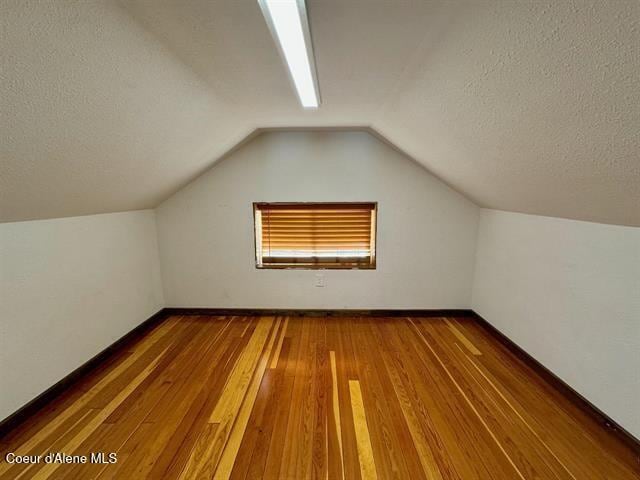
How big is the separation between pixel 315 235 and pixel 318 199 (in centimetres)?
40

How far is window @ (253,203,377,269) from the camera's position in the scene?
113 inches

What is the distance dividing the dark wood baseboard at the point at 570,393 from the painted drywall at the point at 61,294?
343 centimetres

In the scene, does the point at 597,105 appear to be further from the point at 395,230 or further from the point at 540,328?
the point at 395,230

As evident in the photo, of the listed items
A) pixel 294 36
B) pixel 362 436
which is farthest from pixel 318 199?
pixel 362 436

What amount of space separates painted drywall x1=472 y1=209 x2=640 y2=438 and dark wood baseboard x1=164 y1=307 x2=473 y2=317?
Answer: 0.55 metres

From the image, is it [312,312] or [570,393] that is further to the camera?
[312,312]

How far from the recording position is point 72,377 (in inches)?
74.2

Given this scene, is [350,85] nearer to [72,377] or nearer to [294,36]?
[294,36]

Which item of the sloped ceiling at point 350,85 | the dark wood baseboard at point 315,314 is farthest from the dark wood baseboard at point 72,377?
the sloped ceiling at point 350,85

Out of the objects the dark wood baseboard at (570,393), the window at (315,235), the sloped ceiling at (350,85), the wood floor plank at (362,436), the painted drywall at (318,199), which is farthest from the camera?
the window at (315,235)

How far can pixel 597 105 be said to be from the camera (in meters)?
0.84

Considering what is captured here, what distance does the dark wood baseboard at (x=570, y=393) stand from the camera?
1414mm

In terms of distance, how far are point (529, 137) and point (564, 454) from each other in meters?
1.63

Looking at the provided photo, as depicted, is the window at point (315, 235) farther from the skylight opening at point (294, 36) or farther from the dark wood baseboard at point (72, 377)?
the skylight opening at point (294, 36)
